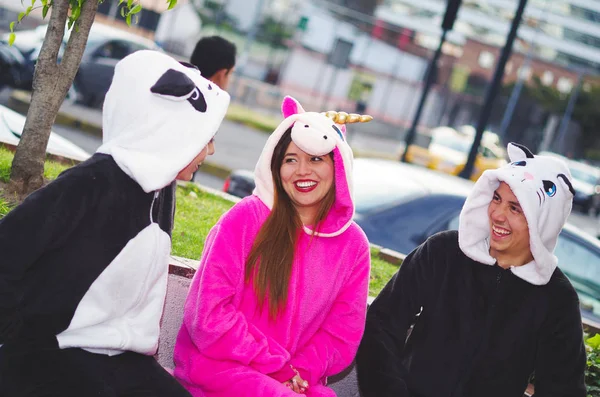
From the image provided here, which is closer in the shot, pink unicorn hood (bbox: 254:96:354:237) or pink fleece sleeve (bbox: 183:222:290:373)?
pink fleece sleeve (bbox: 183:222:290:373)

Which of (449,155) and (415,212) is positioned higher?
(415,212)

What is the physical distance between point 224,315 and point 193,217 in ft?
8.32

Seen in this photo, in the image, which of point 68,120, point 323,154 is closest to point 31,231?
point 323,154

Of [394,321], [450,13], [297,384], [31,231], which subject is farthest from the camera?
[450,13]

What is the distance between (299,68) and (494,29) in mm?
48540

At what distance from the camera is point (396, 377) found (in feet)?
11.7

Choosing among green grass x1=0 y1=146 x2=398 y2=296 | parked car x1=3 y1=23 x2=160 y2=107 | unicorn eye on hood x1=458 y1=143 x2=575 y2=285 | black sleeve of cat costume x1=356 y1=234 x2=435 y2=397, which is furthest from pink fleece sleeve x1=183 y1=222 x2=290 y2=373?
parked car x1=3 y1=23 x2=160 y2=107

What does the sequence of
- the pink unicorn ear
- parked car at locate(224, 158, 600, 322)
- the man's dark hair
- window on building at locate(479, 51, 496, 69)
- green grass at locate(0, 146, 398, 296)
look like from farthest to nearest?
1. window on building at locate(479, 51, 496, 69)
2. parked car at locate(224, 158, 600, 322)
3. the man's dark hair
4. green grass at locate(0, 146, 398, 296)
5. the pink unicorn ear

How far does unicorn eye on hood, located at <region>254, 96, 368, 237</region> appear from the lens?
3484 millimetres

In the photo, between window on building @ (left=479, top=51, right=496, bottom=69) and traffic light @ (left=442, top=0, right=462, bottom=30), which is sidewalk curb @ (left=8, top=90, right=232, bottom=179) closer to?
traffic light @ (left=442, top=0, right=462, bottom=30)

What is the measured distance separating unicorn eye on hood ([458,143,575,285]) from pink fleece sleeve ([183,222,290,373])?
3.49 feet

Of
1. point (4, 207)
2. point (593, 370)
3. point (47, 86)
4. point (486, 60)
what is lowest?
point (4, 207)

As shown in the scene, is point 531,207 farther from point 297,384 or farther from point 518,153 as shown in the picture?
point 297,384

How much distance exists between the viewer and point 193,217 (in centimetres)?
579
